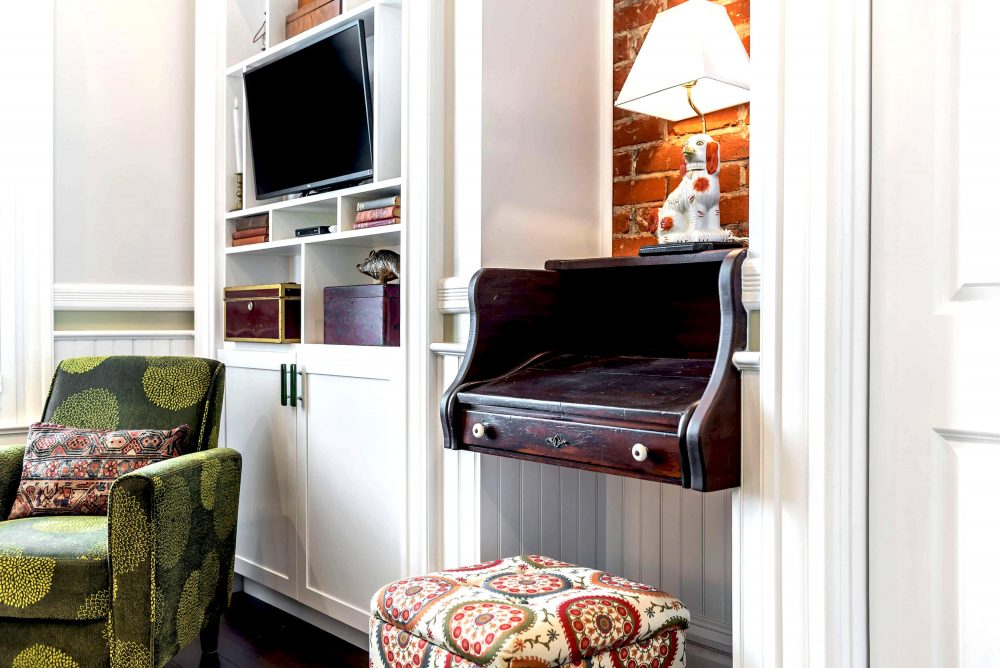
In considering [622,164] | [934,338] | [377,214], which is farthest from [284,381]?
[934,338]

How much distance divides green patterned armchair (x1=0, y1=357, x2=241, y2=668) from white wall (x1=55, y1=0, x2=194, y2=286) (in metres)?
0.97

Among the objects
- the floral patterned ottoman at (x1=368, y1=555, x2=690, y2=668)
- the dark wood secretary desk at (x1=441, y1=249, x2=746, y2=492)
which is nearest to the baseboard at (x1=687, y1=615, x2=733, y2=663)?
the floral patterned ottoman at (x1=368, y1=555, x2=690, y2=668)

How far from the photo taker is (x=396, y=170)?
2631 millimetres

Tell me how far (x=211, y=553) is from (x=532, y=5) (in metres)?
1.72

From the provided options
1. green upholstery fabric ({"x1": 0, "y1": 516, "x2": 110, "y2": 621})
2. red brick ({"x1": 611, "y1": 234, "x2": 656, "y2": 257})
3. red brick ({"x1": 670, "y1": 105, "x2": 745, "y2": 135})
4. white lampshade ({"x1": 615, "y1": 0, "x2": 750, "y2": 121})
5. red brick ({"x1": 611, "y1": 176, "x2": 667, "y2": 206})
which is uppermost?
white lampshade ({"x1": 615, "y1": 0, "x2": 750, "y2": 121})

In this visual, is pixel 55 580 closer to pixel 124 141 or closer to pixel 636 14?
pixel 124 141

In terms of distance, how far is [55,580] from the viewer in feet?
6.79

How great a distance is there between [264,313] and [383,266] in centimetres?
64

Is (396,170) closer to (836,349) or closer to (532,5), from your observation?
(532,5)

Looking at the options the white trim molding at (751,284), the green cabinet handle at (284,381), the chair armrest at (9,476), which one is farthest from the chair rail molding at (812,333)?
the chair armrest at (9,476)

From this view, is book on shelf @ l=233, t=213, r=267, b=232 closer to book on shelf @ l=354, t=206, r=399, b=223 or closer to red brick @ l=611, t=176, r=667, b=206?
book on shelf @ l=354, t=206, r=399, b=223

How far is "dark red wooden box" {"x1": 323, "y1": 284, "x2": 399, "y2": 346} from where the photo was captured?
8.32ft

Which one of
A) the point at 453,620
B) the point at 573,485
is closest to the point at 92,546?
the point at 453,620

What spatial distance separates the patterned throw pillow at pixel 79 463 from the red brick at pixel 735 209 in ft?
5.52
